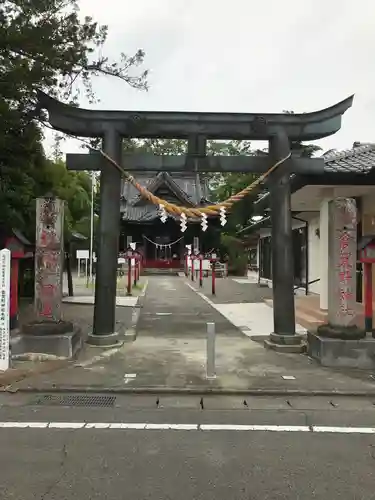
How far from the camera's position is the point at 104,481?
154 inches

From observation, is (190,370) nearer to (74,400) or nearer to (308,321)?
(74,400)

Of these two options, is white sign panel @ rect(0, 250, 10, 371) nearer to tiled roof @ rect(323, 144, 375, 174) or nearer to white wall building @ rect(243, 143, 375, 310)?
white wall building @ rect(243, 143, 375, 310)

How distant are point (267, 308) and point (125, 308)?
4852 millimetres

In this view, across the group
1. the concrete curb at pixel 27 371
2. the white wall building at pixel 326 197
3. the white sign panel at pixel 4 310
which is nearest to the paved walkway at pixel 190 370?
the concrete curb at pixel 27 371

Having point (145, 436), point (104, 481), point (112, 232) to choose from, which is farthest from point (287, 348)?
point (104, 481)

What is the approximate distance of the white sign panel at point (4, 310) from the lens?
7375mm

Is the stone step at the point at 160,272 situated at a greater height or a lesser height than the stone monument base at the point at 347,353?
greater

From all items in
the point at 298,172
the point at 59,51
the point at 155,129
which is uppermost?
the point at 59,51

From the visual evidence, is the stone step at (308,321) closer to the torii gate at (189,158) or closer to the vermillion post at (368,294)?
the torii gate at (189,158)

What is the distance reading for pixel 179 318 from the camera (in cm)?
1394

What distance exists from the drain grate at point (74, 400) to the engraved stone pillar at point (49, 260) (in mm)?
2375

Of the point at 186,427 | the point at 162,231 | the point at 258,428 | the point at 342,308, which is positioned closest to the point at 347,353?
the point at 342,308

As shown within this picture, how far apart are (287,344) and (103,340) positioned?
360 centimetres

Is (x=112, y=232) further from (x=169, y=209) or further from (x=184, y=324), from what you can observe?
(x=184, y=324)
